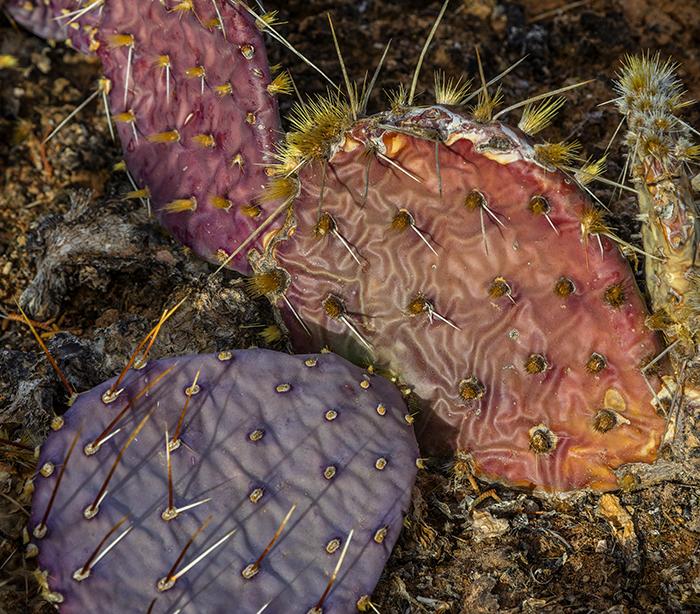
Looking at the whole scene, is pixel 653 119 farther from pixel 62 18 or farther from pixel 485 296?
pixel 62 18

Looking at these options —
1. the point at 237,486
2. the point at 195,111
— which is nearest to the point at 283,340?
the point at 237,486

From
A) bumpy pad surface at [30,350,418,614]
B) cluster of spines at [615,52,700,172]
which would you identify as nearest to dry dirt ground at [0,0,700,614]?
bumpy pad surface at [30,350,418,614]

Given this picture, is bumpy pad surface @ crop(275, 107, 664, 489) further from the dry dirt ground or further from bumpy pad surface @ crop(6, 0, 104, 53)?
bumpy pad surface @ crop(6, 0, 104, 53)

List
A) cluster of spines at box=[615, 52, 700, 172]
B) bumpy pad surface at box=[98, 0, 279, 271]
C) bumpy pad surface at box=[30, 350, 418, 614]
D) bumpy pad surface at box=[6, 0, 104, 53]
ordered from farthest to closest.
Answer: bumpy pad surface at box=[6, 0, 104, 53] < bumpy pad surface at box=[98, 0, 279, 271] < cluster of spines at box=[615, 52, 700, 172] < bumpy pad surface at box=[30, 350, 418, 614]

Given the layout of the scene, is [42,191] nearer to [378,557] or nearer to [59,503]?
[59,503]

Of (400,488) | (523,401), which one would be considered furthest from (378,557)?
(523,401)

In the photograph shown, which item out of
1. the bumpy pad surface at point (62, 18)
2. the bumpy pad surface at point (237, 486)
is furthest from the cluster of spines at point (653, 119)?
the bumpy pad surface at point (62, 18)

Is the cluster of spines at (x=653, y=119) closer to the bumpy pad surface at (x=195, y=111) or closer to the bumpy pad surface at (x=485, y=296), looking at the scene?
the bumpy pad surface at (x=485, y=296)
